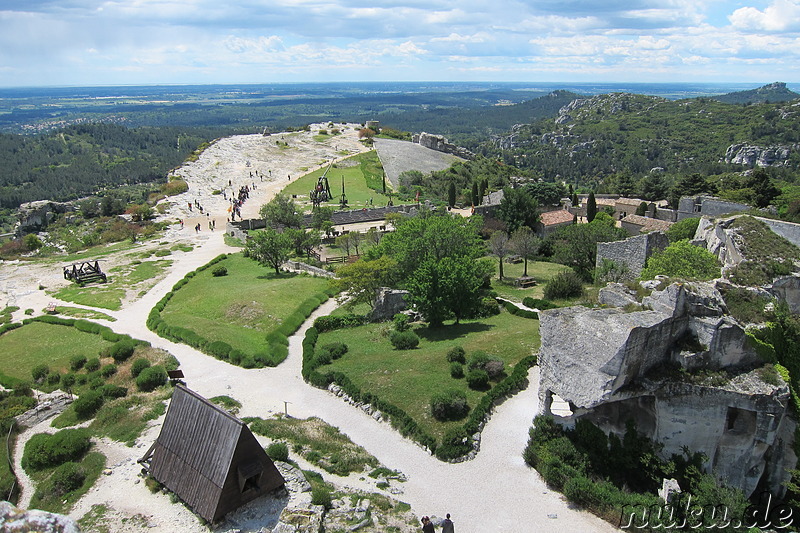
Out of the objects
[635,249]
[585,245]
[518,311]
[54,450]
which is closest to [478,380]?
[518,311]

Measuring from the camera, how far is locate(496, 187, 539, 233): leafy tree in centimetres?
6375

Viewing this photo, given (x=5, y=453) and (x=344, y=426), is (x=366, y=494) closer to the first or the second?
(x=344, y=426)

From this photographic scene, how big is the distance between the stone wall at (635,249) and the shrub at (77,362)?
36.8m

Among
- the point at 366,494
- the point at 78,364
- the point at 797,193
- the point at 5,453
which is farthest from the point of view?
the point at 797,193

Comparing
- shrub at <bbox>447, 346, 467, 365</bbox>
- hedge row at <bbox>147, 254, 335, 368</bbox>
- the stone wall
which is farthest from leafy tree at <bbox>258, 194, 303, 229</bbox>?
shrub at <bbox>447, 346, 467, 365</bbox>

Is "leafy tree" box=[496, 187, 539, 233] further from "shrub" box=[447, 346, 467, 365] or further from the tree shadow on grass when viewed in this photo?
"shrub" box=[447, 346, 467, 365]

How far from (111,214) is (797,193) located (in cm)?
9596

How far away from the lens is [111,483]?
→ 20.7 metres

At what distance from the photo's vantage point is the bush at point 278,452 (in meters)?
21.6

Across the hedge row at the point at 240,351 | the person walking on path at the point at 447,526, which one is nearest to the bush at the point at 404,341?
the hedge row at the point at 240,351

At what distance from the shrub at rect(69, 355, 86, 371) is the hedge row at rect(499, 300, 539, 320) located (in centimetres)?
2840

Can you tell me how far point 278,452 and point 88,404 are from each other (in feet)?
40.3

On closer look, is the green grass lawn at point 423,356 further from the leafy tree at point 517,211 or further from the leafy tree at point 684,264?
the leafy tree at point 517,211

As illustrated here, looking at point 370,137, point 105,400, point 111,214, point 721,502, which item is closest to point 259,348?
point 105,400
